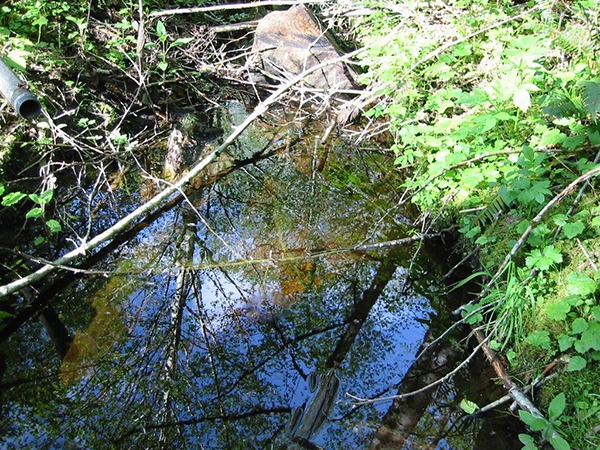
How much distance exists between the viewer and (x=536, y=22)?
452cm

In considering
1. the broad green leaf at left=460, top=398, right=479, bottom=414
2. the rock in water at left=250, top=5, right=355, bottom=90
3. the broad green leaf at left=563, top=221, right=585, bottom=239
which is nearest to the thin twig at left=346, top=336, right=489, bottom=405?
the broad green leaf at left=460, top=398, right=479, bottom=414

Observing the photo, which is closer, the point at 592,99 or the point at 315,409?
the point at 315,409

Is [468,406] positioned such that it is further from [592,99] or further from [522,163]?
[592,99]

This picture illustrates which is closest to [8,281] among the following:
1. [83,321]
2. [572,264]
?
[83,321]

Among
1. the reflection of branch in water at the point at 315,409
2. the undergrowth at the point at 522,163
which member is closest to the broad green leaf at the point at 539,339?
the undergrowth at the point at 522,163

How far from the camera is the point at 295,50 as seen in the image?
6457mm

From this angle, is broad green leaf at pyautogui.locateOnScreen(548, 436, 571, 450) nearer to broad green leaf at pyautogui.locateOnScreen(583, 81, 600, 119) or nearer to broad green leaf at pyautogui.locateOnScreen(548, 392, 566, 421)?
broad green leaf at pyautogui.locateOnScreen(548, 392, 566, 421)

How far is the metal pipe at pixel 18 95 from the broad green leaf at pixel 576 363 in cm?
294

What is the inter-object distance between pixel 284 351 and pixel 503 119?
7.54 feet

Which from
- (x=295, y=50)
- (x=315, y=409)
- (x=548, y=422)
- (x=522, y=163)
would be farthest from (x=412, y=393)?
(x=295, y=50)

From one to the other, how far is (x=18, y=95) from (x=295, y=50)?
4680 millimetres

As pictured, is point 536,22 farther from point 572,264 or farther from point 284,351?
point 284,351

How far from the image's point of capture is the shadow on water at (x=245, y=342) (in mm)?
2680

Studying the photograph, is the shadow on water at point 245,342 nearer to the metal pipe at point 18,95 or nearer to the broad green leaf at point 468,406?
the broad green leaf at point 468,406
